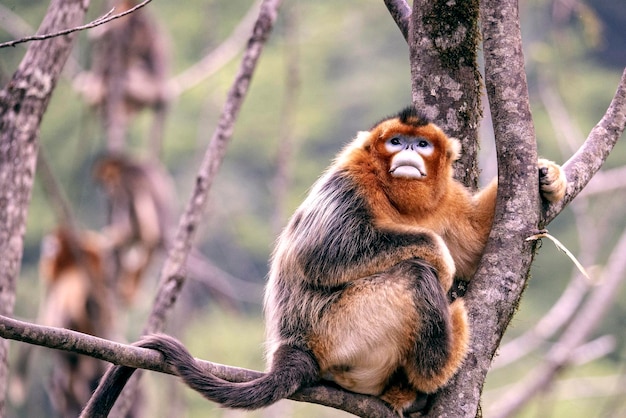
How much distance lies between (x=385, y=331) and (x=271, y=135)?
14227 millimetres

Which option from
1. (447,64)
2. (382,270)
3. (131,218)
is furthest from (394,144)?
(131,218)

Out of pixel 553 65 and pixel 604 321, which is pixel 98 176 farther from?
pixel 604 321

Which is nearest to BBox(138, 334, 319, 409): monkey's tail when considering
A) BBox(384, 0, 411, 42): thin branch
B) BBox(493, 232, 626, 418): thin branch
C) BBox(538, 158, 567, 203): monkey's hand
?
BBox(538, 158, 567, 203): monkey's hand

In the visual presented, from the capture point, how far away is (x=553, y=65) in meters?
7.82

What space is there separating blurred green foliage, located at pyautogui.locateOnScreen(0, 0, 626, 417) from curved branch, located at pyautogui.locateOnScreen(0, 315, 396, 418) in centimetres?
855

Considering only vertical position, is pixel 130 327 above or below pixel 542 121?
below

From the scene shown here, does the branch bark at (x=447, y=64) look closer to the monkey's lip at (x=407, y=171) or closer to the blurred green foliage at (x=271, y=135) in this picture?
the monkey's lip at (x=407, y=171)

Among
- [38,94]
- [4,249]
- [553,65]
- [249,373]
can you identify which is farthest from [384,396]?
[553,65]

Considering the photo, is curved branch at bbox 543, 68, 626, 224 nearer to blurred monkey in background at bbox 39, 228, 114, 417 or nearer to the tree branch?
the tree branch

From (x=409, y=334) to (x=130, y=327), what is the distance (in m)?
12.1

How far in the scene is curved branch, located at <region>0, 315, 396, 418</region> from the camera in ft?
6.51

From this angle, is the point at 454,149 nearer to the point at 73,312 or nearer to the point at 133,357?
the point at 133,357

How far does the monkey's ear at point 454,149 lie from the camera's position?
2923 millimetres

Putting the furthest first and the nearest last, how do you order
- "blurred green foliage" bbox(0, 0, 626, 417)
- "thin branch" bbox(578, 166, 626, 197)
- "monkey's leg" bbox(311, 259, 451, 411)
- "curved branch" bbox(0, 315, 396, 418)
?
"blurred green foliage" bbox(0, 0, 626, 417) → "thin branch" bbox(578, 166, 626, 197) → "monkey's leg" bbox(311, 259, 451, 411) → "curved branch" bbox(0, 315, 396, 418)
